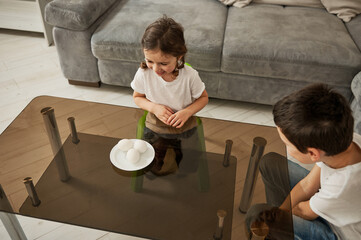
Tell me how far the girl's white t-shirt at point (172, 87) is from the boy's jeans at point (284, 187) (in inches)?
16.8

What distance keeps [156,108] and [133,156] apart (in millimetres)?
297

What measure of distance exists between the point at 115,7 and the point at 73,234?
1.54 m

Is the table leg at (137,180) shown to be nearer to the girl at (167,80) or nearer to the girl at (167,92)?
the girl at (167,92)

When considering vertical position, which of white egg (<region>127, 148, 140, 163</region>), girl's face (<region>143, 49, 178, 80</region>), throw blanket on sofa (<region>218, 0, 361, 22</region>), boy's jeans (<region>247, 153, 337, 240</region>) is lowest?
boy's jeans (<region>247, 153, 337, 240</region>)

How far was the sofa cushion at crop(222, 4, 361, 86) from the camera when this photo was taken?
1.69 m

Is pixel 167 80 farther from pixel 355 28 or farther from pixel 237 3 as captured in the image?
pixel 355 28

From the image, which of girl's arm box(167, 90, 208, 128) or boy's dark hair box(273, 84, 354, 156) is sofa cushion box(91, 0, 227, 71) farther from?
boy's dark hair box(273, 84, 354, 156)

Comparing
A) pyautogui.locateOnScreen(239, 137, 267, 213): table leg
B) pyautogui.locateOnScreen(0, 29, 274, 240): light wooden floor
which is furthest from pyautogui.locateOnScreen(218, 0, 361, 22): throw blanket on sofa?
pyautogui.locateOnScreen(239, 137, 267, 213): table leg

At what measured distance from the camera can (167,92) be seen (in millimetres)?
1325

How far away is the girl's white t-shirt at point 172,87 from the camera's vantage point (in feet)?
4.21

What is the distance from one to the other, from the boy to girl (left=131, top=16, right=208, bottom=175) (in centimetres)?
43

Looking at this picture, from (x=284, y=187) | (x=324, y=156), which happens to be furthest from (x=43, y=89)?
(x=324, y=156)

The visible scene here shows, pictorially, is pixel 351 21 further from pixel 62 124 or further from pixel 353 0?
A: pixel 62 124

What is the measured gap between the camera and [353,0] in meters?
2.03
